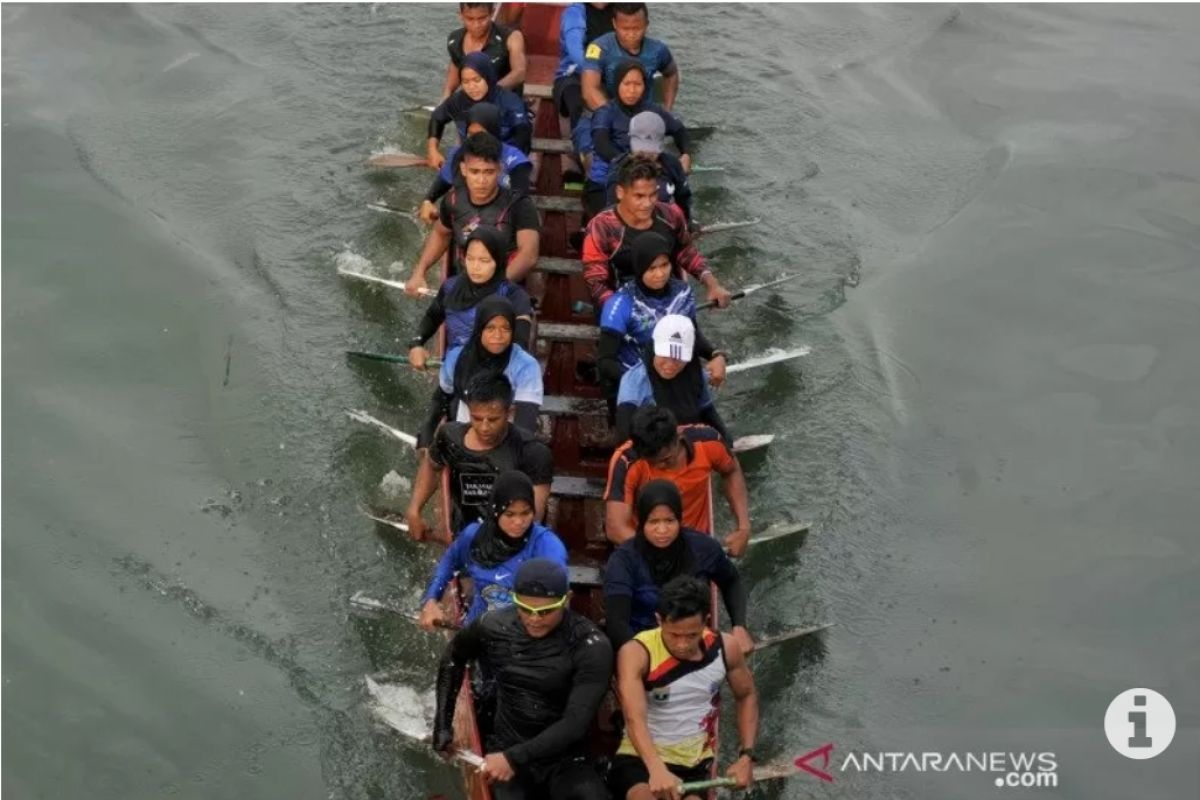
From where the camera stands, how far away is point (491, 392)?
9359 millimetres

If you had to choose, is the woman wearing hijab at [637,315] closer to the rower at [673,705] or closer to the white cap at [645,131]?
the white cap at [645,131]

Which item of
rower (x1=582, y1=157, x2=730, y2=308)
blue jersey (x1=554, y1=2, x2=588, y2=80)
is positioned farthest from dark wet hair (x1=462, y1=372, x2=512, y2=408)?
blue jersey (x1=554, y1=2, x2=588, y2=80)

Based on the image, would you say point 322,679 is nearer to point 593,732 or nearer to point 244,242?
point 593,732

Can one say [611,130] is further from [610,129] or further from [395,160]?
[395,160]

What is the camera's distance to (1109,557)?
13062 mm

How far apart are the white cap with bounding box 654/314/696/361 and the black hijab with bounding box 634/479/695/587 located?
4.69 ft

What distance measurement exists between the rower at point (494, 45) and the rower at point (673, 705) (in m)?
7.04

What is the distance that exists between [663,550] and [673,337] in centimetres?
171

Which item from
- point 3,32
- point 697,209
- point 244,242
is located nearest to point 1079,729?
point 697,209

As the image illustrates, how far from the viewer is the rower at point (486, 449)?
30.8 ft

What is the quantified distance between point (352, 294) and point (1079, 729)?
7189mm

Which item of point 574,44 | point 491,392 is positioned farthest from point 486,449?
point 574,44

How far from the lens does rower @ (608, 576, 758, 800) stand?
8250mm

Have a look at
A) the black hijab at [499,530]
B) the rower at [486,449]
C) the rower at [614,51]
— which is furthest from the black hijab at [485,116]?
the black hijab at [499,530]
